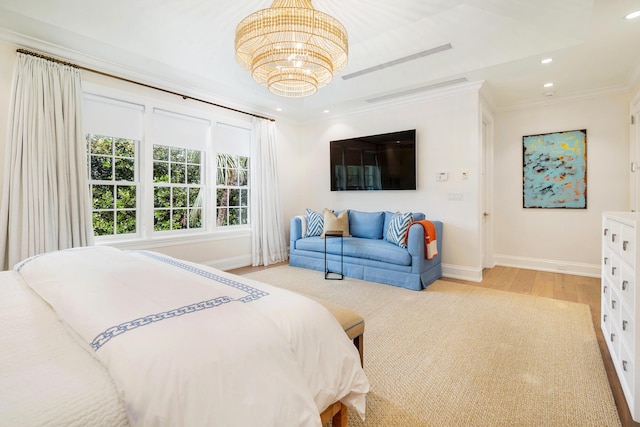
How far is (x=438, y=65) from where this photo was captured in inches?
147

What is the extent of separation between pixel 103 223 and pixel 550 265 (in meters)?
6.21

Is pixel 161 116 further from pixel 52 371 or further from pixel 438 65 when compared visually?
pixel 52 371

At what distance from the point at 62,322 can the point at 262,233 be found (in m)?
3.89

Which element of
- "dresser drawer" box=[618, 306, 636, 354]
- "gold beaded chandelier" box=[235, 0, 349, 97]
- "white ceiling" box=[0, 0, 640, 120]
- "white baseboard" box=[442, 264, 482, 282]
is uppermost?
"white ceiling" box=[0, 0, 640, 120]

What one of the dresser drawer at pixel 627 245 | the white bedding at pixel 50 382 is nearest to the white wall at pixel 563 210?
the dresser drawer at pixel 627 245

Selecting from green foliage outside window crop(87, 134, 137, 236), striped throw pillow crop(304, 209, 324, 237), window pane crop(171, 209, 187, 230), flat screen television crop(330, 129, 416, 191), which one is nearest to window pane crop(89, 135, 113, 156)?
green foliage outside window crop(87, 134, 137, 236)

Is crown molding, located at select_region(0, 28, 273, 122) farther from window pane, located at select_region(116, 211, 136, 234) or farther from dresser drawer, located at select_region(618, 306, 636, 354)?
dresser drawer, located at select_region(618, 306, 636, 354)

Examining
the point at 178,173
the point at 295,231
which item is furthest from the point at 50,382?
the point at 295,231

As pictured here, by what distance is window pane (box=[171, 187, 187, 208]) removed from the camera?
4.25 m

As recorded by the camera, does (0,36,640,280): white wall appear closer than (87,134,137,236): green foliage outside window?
No

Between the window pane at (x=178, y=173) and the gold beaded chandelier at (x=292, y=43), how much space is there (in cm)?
218

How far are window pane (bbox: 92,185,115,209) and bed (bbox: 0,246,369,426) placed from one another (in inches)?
91.3

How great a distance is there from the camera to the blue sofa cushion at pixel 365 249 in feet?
12.5

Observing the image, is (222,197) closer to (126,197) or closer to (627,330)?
(126,197)
